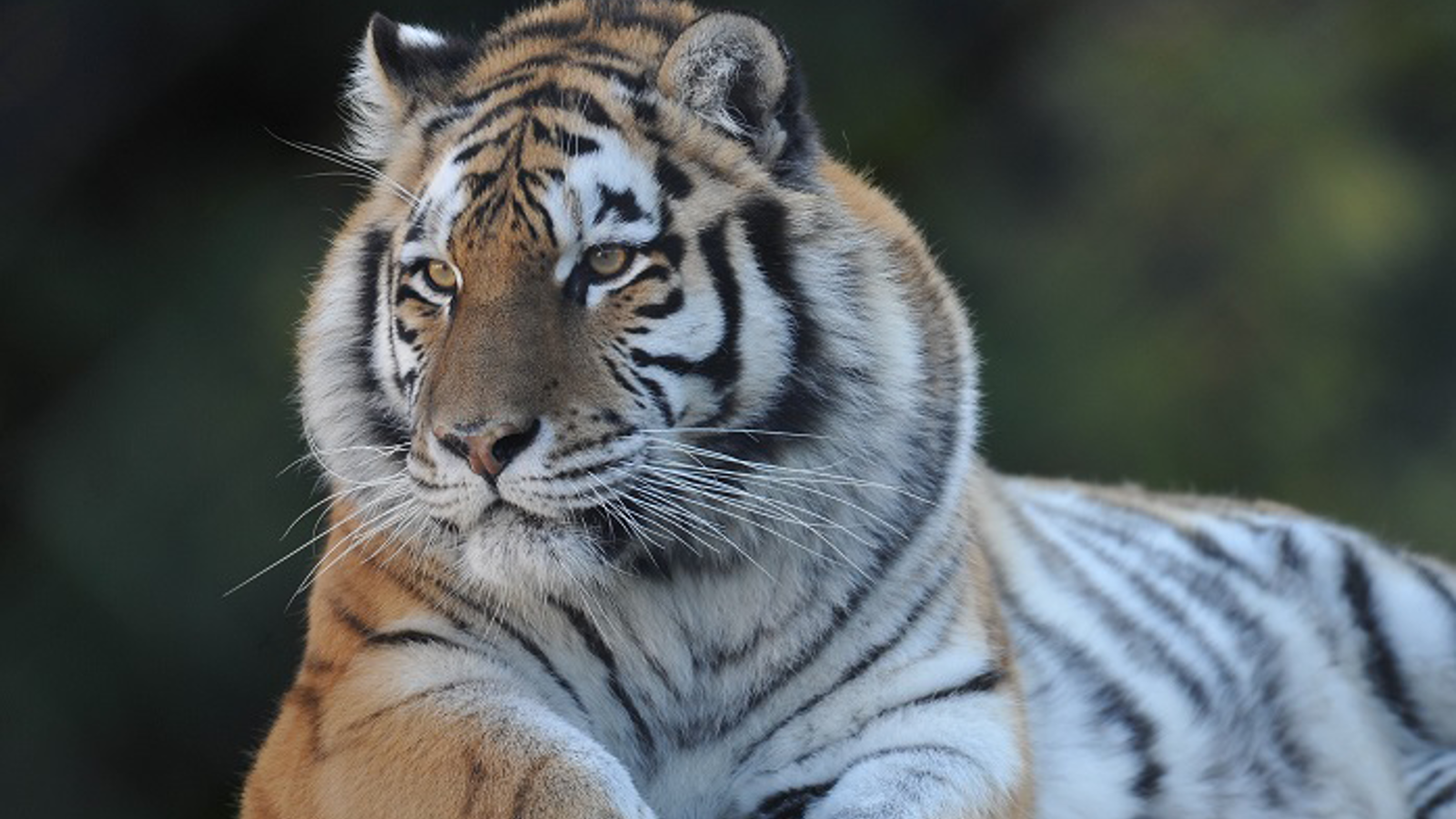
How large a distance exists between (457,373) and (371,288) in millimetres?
347

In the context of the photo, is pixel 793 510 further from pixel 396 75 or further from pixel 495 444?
pixel 396 75

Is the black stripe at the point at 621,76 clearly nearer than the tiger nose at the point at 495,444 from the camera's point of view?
No

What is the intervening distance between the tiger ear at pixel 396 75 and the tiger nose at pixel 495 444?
54 centimetres

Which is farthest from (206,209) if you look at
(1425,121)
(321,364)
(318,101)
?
(1425,121)

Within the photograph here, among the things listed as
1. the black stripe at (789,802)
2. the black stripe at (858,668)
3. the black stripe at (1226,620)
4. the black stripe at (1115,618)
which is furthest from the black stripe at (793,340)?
the black stripe at (1226,620)

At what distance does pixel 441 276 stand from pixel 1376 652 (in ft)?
5.42

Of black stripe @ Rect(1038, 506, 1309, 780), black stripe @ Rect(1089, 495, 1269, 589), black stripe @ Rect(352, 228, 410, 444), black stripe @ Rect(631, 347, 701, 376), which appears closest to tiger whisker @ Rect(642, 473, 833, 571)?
black stripe @ Rect(631, 347, 701, 376)

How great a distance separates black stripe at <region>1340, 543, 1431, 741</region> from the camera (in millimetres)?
3025

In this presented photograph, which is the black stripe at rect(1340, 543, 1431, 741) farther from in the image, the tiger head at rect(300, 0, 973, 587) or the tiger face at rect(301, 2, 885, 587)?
the tiger face at rect(301, 2, 885, 587)

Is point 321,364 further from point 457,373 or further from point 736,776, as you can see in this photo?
point 736,776

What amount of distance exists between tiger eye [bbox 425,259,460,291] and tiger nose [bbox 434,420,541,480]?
7.2 inches

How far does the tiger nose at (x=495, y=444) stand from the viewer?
193cm

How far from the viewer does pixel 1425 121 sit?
17.5 ft

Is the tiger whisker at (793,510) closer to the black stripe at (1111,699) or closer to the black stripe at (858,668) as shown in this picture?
the black stripe at (858,668)
